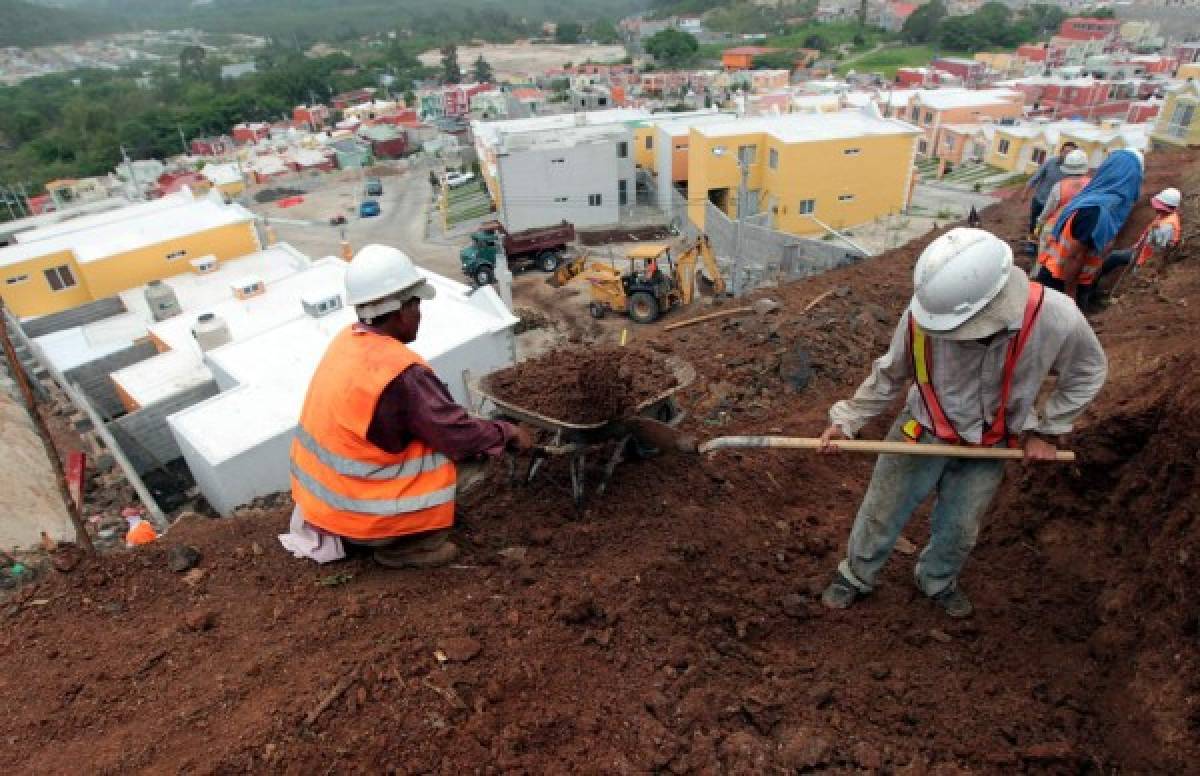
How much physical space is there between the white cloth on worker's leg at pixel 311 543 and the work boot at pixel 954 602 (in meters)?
3.29

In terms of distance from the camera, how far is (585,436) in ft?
14.6

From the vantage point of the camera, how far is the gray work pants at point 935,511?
3248 mm

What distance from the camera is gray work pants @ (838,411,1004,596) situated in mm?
3248

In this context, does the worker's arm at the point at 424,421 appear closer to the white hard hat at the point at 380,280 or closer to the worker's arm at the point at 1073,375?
the white hard hat at the point at 380,280

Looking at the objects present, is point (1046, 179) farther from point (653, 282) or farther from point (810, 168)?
point (810, 168)

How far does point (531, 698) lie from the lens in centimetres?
281

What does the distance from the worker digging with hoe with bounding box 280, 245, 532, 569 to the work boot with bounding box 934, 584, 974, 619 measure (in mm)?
2473

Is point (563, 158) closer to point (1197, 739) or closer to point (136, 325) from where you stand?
point (136, 325)

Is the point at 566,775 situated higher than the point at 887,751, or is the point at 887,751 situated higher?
the point at 566,775

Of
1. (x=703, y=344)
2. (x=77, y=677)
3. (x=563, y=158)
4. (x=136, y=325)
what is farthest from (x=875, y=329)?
(x=563, y=158)

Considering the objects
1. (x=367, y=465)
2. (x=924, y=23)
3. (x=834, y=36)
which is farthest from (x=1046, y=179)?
(x=834, y=36)

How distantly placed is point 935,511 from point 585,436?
213 cm

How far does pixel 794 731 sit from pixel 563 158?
2740 centimetres

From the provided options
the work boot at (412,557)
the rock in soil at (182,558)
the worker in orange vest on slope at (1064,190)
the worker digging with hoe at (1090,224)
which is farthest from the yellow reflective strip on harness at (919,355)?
the worker in orange vest on slope at (1064,190)
